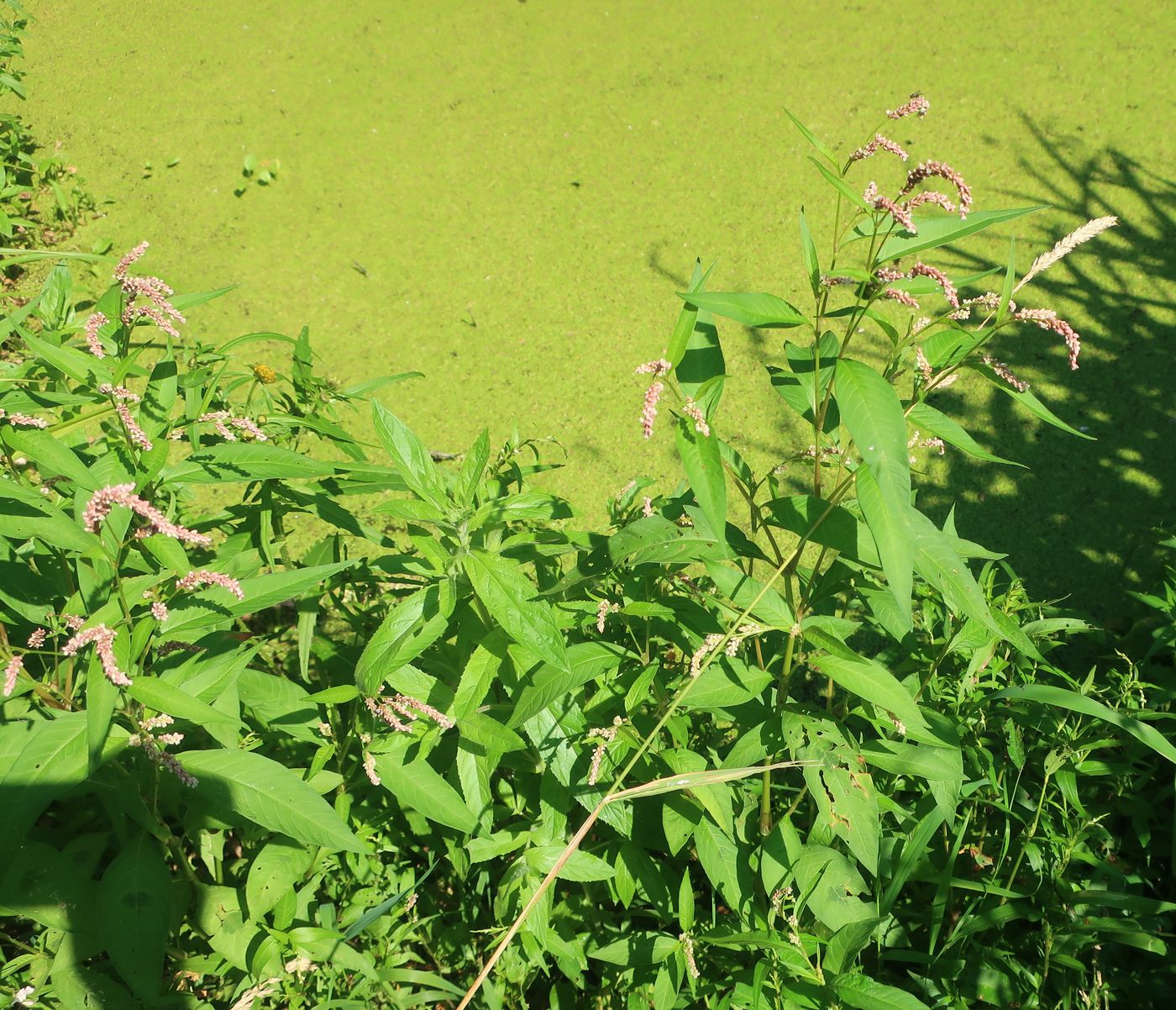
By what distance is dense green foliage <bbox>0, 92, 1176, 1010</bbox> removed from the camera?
100cm

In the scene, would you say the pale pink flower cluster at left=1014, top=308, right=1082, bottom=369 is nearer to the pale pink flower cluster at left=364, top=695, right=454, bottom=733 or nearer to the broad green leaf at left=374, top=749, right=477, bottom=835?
the pale pink flower cluster at left=364, top=695, right=454, bottom=733

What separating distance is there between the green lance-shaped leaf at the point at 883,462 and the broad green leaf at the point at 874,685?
0.68ft

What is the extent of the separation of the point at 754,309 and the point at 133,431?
74 cm

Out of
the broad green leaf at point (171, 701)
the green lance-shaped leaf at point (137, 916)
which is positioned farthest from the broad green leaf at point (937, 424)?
the green lance-shaped leaf at point (137, 916)

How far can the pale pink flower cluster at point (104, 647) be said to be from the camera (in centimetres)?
89

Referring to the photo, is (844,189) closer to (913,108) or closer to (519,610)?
(913,108)

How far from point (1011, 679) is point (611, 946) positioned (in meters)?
0.84

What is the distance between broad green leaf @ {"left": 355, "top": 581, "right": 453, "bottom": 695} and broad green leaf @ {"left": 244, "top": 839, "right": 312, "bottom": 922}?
393 millimetres

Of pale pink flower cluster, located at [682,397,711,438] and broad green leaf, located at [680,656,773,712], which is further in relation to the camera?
broad green leaf, located at [680,656,773,712]

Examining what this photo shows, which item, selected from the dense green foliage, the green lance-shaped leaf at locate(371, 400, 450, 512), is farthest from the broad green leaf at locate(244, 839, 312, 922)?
the green lance-shaped leaf at locate(371, 400, 450, 512)

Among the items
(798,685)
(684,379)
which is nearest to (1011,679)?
(798,685)

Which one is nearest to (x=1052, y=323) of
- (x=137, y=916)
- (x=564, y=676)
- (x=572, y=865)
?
(x=564, y=676)

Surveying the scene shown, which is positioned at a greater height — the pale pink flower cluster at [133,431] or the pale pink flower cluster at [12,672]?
the pale pink flower cluster at [133,431]

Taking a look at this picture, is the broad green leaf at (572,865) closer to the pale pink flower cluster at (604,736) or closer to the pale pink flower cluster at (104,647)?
the pale pink flower cluster at (604,736)
